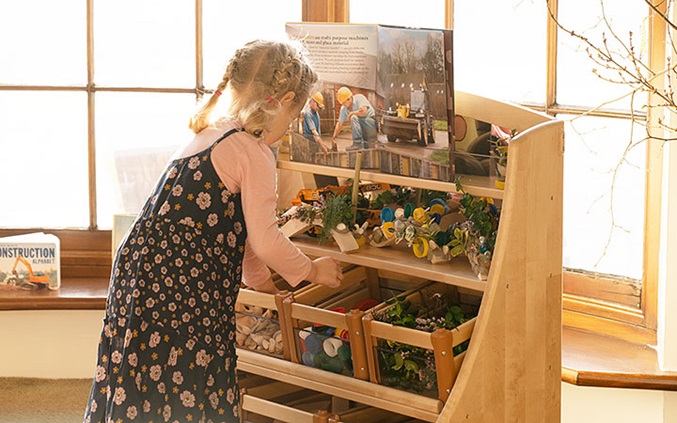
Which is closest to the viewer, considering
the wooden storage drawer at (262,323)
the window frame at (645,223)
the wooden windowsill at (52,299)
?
the wooden storage drawer at (262,323)

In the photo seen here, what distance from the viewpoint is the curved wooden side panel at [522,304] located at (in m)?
1.67

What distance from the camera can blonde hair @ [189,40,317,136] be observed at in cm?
174

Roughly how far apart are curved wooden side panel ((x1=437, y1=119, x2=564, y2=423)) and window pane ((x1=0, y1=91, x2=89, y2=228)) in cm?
127

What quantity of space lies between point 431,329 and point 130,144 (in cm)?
119

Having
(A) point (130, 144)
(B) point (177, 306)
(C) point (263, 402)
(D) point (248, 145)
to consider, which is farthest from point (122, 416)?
(A) point (130, 144)

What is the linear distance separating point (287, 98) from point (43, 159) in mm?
1143

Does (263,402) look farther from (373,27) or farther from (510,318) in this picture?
(373,27)

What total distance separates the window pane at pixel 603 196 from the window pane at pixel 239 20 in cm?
78

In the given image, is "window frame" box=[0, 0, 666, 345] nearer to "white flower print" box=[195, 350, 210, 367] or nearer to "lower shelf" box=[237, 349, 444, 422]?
"lower shelf" box=[237, 349, 444, 422]

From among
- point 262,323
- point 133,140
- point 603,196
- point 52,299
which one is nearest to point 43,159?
point 133,140

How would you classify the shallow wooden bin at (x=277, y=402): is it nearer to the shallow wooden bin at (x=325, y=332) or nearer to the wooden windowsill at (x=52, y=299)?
the shallow wooden bin at (x=325, y=332)

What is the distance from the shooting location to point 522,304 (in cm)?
173

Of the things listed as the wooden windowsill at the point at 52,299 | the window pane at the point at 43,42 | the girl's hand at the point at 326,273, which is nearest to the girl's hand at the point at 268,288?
the girl's hand at the point at 326,273

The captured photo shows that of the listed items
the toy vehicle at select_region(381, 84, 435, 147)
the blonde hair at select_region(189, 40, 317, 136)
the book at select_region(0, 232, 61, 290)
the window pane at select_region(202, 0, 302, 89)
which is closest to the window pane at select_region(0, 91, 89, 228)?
the book at select_region(0, 232, 61, 290)
